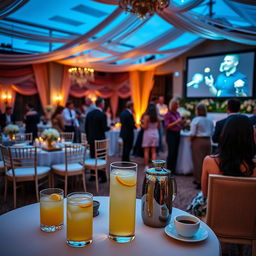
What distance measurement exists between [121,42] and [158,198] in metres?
7.02

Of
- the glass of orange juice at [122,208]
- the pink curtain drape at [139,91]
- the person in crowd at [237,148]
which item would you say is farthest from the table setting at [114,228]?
the pink curtain drape at [139,91]

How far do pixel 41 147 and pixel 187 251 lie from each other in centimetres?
382

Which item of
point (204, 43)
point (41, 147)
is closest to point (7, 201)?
point (41, 147)

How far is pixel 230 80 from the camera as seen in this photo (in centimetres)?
789

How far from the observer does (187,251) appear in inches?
38.4

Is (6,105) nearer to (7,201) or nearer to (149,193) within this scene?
(7,201)

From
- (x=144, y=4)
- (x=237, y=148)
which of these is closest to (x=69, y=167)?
(x=144, y=4)

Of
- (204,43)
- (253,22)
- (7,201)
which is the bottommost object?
(7,201)

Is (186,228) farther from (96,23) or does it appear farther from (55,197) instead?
(96,23)

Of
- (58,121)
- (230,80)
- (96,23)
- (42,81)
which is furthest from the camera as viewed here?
(42,81)

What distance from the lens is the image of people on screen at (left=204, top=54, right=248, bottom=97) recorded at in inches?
305

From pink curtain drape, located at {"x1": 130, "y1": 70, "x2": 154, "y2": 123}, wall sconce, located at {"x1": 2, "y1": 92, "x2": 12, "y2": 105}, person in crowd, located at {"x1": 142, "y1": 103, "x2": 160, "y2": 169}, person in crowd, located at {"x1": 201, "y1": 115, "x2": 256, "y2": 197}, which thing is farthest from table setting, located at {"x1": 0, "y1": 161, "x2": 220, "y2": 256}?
pink curtain drape, located at {"x1": 130, "y1": 70, "x2": 154, "y2": 123}

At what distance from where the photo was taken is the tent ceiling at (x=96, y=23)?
5352 millimetres

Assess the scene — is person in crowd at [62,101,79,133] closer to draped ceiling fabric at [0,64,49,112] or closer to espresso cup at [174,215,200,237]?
draped ceiling fabric at [0,64,49,112]
